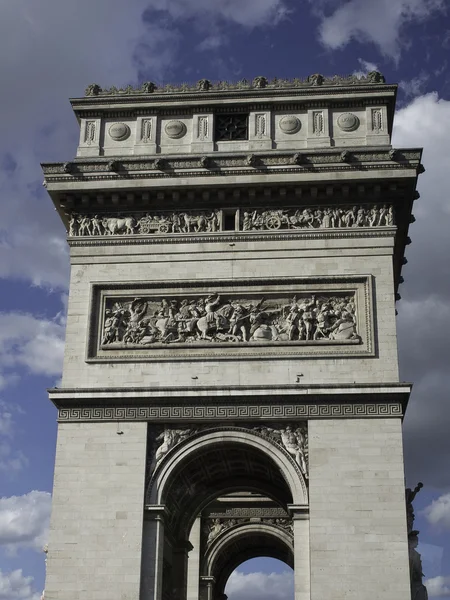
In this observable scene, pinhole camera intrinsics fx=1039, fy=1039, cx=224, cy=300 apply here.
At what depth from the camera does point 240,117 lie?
27.4 metres

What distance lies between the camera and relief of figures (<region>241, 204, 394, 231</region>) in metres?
25.7

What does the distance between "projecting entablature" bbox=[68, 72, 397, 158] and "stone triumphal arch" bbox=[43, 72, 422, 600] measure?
0.18 feet

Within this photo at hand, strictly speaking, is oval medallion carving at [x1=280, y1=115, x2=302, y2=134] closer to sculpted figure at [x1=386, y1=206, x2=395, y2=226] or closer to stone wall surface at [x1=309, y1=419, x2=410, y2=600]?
sculpted figure at [x1=386, y1=206, x2=395, y2=226]

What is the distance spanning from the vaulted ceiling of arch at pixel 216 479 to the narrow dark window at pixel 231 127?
8189 mm

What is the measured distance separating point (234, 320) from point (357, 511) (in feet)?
17.6

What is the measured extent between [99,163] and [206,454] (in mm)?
7852

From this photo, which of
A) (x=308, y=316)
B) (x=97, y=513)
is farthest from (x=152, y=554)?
(x=308, y=316)

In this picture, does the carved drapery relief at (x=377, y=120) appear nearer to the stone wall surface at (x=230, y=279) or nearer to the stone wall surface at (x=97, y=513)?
the stone wall surface at (x=230, y=279)

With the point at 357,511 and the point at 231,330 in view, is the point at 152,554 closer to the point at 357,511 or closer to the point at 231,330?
the point at 357,511

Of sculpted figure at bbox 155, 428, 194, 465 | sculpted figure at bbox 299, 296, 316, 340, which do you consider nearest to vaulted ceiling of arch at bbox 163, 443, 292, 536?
sculpted figure at bbox 155, 428, 194, 465

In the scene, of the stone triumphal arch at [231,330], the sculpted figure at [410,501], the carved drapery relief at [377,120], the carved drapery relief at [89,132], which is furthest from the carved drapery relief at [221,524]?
the carved drapery relief at [377,120]

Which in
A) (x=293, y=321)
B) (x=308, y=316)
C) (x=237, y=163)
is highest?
(x=237, y=163)

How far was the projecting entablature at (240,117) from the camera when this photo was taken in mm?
26859

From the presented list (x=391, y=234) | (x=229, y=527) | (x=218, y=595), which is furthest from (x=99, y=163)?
(x=218, y=595)
